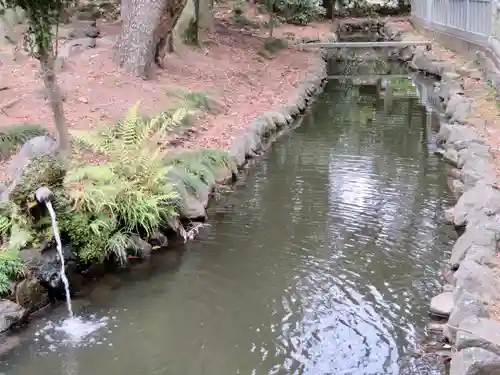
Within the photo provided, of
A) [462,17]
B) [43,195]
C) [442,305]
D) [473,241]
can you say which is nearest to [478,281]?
[442,305]

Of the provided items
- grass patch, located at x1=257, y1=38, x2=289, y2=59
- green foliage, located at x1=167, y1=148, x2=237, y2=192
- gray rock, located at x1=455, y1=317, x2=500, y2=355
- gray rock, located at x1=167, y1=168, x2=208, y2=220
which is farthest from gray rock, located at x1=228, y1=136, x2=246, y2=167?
grass patch, located at x1=257, y1=38, x2=289, y2=59

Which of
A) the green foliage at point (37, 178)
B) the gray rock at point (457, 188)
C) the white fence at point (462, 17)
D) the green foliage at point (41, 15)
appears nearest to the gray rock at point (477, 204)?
the gray rock at point (457, 188)

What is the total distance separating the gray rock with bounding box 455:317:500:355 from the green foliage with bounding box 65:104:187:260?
3.62 m

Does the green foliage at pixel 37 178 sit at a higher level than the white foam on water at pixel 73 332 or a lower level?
higher

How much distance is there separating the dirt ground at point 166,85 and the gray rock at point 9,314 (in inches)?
165

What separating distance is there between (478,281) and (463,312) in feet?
2.06

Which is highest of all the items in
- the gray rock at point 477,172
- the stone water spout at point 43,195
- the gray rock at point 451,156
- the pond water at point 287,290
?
the stone water spout at point 43,195

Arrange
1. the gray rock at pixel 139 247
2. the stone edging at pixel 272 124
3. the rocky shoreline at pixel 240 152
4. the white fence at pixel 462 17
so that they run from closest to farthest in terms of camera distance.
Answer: the rocky shoreline at pixel 240 152, the gray rock at pixel 139 247, the stone edging at pixel 272 124, the white fence at pixel 462 17

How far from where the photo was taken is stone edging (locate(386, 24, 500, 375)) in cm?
490

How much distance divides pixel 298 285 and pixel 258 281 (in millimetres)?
418

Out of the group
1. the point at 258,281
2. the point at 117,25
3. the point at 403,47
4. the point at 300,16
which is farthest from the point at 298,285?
the point at 300,16

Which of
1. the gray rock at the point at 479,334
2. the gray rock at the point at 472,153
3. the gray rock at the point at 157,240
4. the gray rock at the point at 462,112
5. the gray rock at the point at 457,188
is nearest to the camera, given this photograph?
the gray rock at the point at 479,334

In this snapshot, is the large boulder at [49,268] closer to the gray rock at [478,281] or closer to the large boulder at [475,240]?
the gray rock at [478,281]

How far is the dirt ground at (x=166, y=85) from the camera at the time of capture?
35.3 ft
